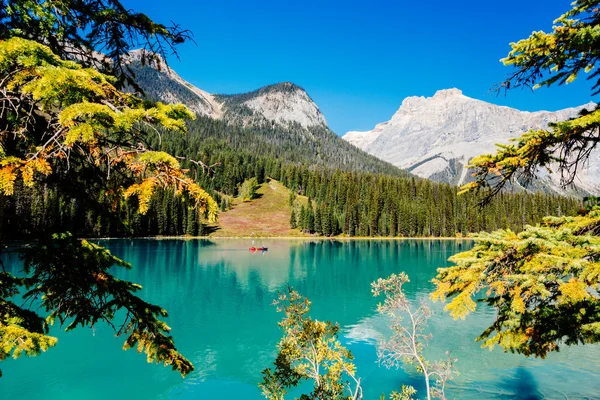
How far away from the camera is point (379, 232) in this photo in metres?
133

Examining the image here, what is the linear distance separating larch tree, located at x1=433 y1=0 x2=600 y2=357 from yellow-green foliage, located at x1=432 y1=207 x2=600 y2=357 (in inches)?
0.6

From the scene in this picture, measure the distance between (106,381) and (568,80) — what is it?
2389 centimetres

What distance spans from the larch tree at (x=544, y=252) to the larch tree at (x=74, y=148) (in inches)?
197

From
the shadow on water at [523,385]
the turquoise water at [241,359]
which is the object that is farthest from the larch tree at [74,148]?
the shadow on water at [523,385]

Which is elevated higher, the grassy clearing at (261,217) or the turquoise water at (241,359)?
the grassy clearing at (261,217)

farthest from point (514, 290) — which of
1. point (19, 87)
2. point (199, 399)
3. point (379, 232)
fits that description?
point (379, 232)

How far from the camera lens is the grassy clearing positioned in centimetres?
12950

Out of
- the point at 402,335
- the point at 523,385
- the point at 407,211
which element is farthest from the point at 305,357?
the point at 407,211

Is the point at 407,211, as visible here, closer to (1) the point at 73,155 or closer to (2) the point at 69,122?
(1) the point at 73,155

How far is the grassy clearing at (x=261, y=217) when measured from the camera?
129500 mm

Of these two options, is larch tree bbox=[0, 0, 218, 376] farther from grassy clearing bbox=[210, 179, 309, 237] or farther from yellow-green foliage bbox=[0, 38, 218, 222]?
grassy clearing bbox=[210, 179, 309, 237]

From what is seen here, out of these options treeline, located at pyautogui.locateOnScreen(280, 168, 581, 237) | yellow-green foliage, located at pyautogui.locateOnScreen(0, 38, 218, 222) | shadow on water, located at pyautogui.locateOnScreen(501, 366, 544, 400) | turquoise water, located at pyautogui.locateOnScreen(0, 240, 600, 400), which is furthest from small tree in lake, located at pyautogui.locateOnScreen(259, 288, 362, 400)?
treeline, located at pyautogui.locateOnScreen(280, 168, 581, 237)

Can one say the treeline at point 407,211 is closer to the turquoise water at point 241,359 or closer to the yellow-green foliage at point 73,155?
the turquoise water at point 241,359

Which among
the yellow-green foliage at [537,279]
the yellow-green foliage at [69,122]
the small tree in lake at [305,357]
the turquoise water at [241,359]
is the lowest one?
the turquoise water at [241,359]
